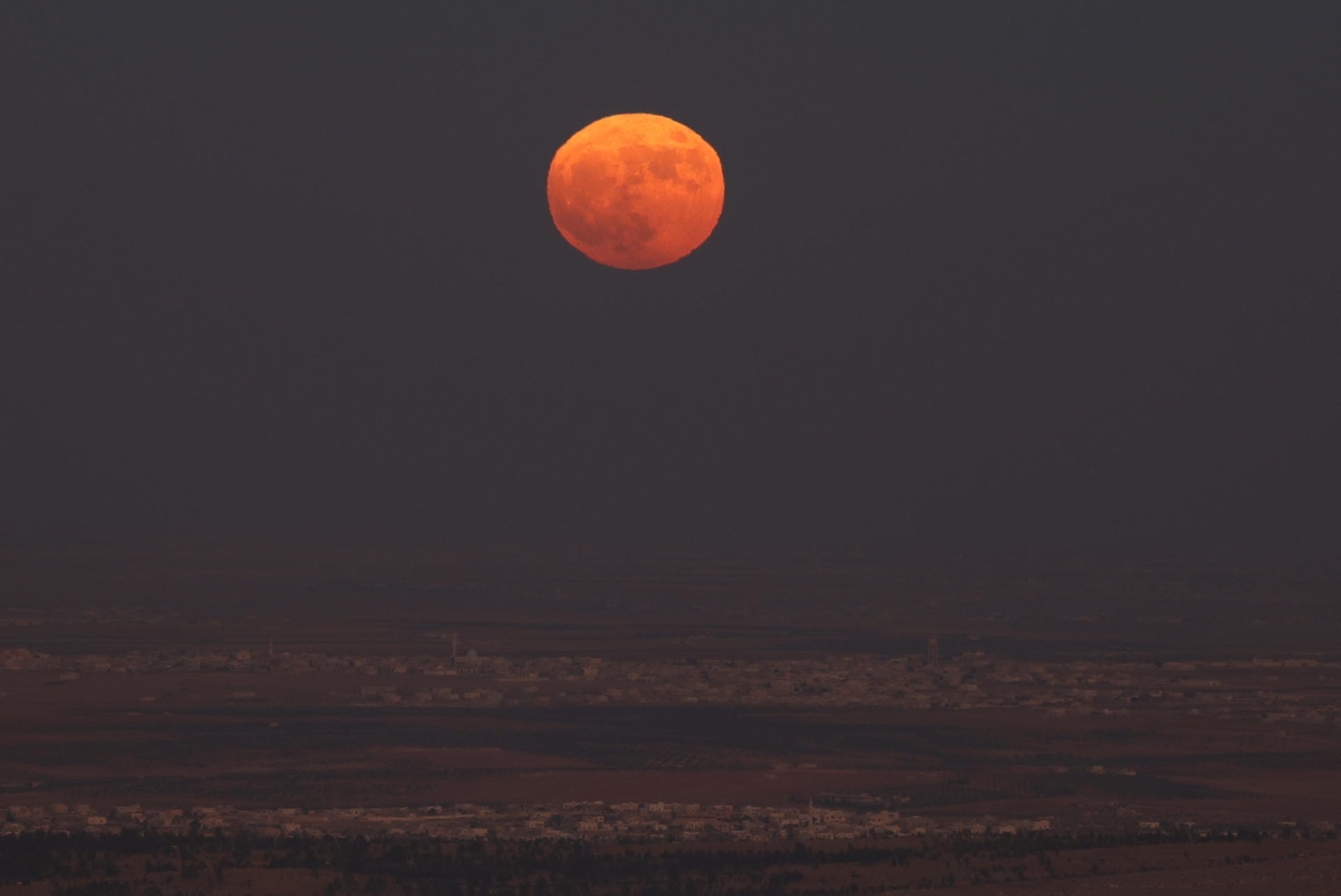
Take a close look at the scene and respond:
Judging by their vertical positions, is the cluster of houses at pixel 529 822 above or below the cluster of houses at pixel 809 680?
below

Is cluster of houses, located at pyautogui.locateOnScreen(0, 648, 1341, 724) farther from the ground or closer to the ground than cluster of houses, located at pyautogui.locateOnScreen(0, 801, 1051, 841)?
farther from the ground

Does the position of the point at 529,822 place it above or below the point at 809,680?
below

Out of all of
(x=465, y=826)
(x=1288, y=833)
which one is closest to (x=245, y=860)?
(x=465, y=826)

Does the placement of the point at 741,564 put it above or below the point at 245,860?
above

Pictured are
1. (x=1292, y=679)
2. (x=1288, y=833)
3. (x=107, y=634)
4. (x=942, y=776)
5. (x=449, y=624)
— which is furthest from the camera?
(x=449, y=624)

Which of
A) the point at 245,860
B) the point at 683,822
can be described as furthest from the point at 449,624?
the point at 245,860

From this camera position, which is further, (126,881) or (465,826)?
(465,826)

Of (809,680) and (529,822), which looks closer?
(529,822)

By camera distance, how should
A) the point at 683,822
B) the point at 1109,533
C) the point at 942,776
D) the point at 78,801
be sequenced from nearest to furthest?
the point at 683,822 < the point at 78,801 < the point at 942,776 < the point at 1109,533

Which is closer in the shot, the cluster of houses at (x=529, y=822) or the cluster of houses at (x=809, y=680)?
the cluster of houses at (x=529, y=822)

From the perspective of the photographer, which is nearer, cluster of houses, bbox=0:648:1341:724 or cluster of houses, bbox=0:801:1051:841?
cluster of houses, bbox=0:801:1051:841

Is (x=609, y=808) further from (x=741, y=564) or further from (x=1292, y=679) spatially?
(x=741, y=564)
